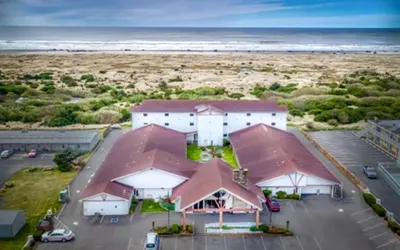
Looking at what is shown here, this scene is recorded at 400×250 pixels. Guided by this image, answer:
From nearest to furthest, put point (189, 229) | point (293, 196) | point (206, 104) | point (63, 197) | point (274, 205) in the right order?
point (189, 229) → point (274, 205) → point (63, 197) → point (293, 196) → point (206, 104)

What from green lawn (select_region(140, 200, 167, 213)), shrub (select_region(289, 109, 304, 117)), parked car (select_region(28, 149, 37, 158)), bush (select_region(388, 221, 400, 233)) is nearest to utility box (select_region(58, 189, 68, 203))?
green lawn (select_region(140, 200, 167, 213))

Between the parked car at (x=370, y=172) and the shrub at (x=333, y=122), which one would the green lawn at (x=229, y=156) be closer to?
the parked car at (x=370, y=172)

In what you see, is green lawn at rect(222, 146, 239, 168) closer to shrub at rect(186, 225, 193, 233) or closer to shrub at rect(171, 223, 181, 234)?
shrub at rect(186, 225, 193, 233)

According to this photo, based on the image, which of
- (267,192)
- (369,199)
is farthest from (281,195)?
(369,199)

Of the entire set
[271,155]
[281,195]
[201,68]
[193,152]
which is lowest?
[281,195]

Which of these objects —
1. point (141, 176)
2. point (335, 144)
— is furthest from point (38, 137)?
point (335, 144)

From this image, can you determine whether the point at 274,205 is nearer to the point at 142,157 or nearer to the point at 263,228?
the point at 263,228
